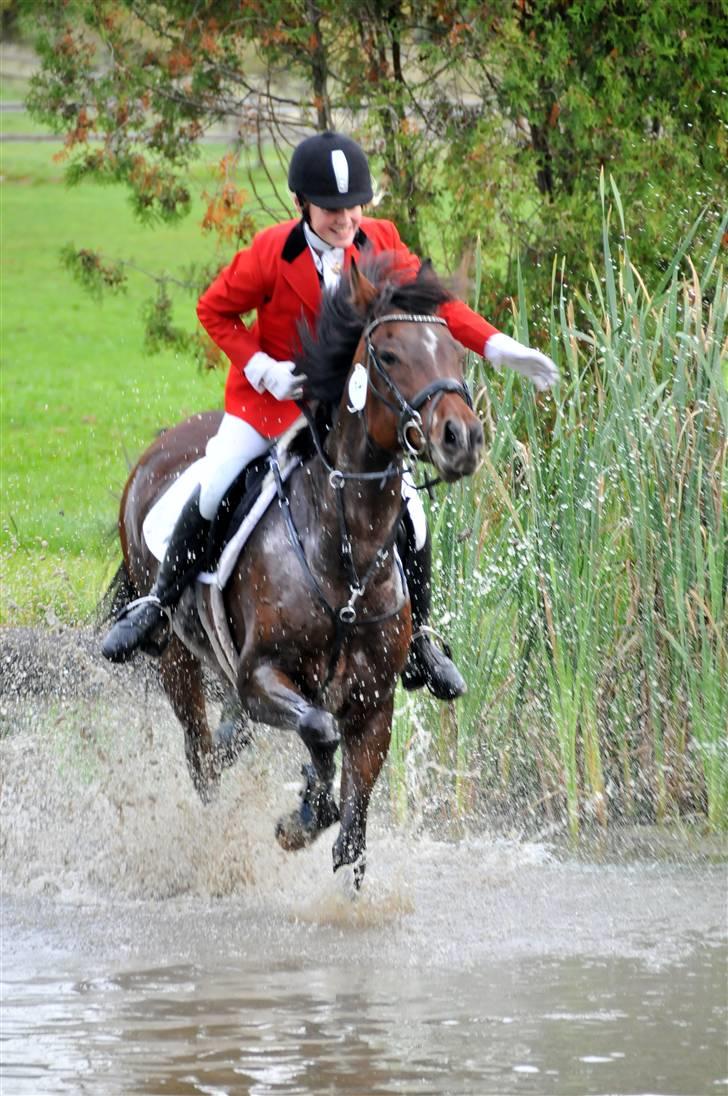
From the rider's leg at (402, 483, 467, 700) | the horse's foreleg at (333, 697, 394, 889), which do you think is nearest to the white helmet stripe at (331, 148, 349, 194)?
the rider's leg at (402, 483, 467, 700)

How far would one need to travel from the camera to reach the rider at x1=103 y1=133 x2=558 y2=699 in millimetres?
6234

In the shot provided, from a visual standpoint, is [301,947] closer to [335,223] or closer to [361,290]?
[361,290]

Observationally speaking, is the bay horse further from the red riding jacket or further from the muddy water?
the muddy water

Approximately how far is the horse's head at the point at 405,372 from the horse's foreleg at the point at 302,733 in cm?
89

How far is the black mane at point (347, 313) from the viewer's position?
5.92 meters

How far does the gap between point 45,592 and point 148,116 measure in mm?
4484

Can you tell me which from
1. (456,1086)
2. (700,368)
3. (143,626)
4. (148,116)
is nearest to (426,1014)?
(456,1086)

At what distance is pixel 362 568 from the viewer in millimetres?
6227

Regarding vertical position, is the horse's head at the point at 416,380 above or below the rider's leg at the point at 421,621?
above

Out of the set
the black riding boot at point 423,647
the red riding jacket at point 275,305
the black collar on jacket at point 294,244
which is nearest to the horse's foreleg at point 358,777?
the black riding boot at point 423,647

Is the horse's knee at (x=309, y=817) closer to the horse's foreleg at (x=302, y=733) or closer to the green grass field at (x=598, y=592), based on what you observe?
the horse's foreleg at (x=302, y=733)

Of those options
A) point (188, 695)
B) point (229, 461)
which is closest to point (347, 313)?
point (229, 461)

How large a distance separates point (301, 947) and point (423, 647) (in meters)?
1.19

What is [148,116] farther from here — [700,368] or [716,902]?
[716,902]
